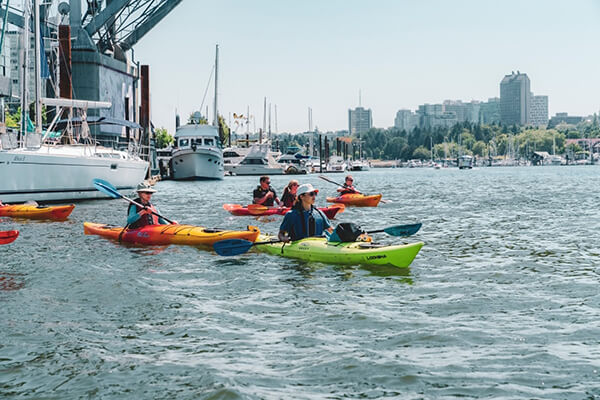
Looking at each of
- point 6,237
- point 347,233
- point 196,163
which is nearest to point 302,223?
point 347,233

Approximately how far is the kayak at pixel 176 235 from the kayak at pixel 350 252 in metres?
1.36

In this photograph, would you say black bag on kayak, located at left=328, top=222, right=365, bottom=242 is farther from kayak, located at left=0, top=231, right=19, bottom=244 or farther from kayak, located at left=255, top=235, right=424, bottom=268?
kayak, located at left=0, top=231, right=19, bottom=244

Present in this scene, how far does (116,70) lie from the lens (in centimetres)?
6141

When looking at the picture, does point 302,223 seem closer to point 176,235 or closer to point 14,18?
point 176,235

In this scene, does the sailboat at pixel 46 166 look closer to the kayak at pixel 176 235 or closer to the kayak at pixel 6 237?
the kayak at pixel 176 235

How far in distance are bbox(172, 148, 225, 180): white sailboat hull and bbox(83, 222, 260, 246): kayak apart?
126ft

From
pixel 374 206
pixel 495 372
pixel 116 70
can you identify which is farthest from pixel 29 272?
pixel 116 70

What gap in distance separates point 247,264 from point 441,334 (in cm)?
543

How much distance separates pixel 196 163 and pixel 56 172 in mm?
27648

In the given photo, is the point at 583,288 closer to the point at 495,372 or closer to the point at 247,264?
the point at 495,372

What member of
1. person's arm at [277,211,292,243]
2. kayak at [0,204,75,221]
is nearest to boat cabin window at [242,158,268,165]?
kayak at [0,204,75,221]

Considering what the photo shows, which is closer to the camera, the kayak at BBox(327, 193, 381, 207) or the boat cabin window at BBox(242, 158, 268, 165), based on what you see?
the kayak at BBox(327, 193, 381, 207)

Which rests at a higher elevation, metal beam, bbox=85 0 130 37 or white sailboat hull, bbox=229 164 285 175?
metal beam, bbox=85 0 130 37

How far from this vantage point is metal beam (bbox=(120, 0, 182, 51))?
59125 millimetres
